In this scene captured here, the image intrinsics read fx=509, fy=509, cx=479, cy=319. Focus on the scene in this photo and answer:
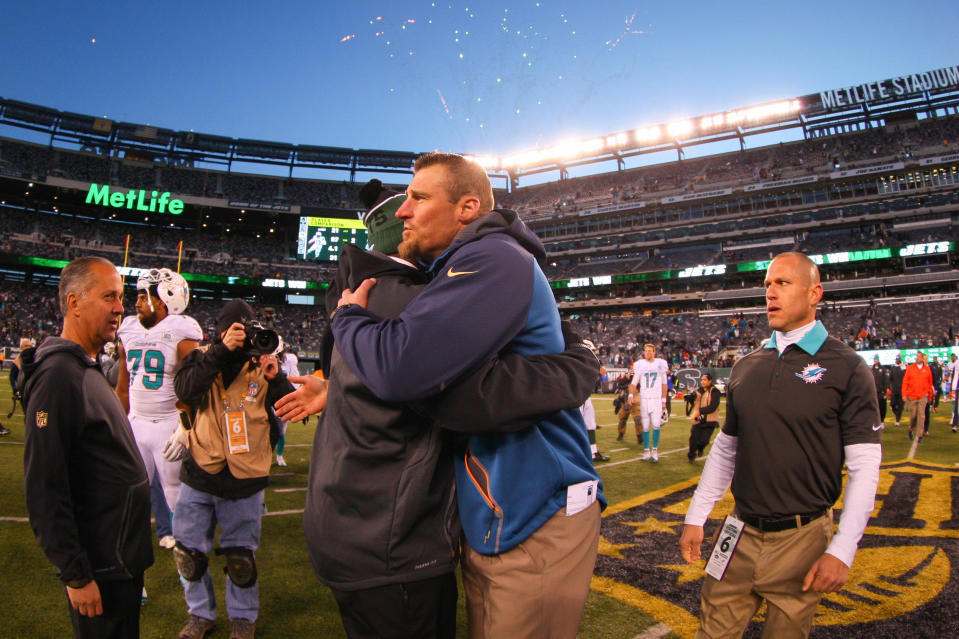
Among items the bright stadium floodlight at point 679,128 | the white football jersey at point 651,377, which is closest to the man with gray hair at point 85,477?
the white football jersey at point 651,377

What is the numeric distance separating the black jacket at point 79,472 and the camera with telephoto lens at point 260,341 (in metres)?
0.76

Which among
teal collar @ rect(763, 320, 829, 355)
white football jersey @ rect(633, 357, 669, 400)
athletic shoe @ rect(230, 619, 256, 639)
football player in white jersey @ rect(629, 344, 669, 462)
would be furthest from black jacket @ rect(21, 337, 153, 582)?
white football jersey @ rect(633, 357, 669, 400)

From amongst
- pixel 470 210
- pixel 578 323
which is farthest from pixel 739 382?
pixel 578 323

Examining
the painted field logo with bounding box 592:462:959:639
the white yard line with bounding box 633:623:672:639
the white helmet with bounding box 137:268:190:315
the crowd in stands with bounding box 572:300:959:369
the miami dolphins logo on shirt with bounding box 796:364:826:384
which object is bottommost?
the white yard line with bounding box 633:623:672:639

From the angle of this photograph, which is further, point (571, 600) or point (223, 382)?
point (223, 382)

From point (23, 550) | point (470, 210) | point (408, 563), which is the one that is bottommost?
point (23, 550)

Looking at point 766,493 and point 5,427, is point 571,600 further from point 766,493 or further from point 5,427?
point 5,427

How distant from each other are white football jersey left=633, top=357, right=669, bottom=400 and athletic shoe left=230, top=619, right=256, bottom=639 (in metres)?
8.89

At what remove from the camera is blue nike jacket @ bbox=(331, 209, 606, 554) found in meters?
1.33

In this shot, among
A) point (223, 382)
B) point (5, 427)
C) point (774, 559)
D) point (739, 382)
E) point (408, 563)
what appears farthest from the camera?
point (5, 427)

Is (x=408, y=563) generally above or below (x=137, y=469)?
below

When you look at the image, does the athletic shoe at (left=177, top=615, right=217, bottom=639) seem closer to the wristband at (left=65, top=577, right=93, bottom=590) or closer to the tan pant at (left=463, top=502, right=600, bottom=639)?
the wristband at (left=65, top=577, right=93, bottom=590)

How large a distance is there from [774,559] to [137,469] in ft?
10.4

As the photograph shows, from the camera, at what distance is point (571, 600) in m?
1.59
